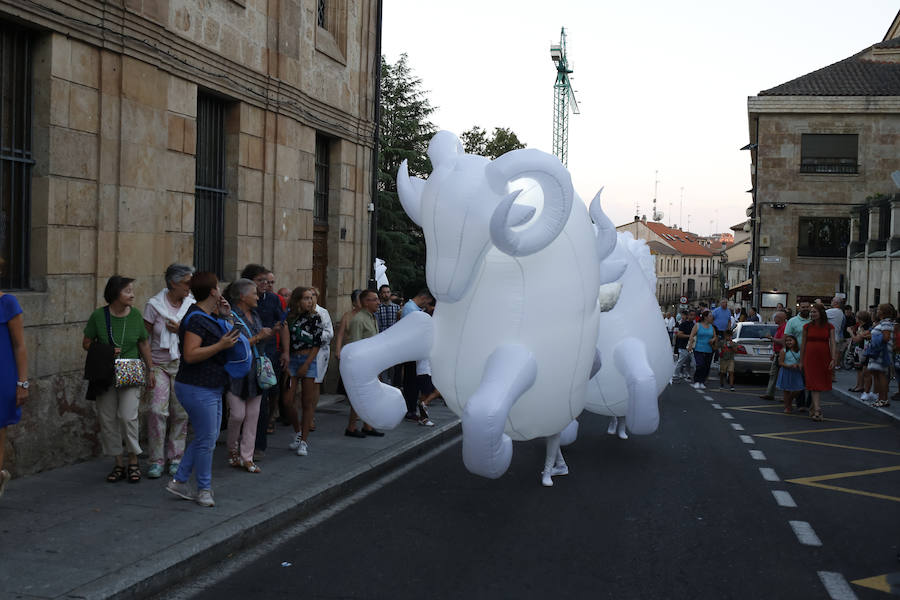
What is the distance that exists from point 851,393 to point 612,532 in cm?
1223

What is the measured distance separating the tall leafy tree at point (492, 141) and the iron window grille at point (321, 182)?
37.9 metres

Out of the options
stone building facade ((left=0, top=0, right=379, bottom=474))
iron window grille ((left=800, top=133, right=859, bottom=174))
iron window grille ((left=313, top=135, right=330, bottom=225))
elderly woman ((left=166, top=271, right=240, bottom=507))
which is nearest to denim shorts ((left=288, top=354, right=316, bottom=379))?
stone building facade ((left=0, top=0, right=379, bottom=474))

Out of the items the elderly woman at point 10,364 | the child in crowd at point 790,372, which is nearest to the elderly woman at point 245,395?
the elderly woman at point 10,364

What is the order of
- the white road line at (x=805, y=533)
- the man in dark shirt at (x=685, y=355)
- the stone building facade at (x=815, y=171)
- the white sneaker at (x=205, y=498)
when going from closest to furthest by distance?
the white road line at (x=805, y=533) → the white sneaker at (x=205, y=498) → the man in dark shirt at (x=685, y=355) → the stone building facade at (x=815, y=171)

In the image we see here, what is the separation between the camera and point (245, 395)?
324 inches

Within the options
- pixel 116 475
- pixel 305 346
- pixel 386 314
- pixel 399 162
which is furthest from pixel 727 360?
pixel 399 162

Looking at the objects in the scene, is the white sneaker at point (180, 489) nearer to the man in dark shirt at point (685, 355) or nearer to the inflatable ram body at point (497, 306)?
the inflatable ram body at point (497, 306)

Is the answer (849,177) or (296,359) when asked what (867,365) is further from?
(849,177)

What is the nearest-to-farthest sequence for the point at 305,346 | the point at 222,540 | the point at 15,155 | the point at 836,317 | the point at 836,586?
the point at 836,586
the point at 222,540
the point at 15,155
the point at 305,346
the point at 836,317

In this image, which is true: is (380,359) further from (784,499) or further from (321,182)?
(321,182)

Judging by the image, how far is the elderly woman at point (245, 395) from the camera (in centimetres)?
815

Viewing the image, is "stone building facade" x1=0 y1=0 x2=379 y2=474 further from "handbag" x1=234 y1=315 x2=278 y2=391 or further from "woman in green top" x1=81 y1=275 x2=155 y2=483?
"handbag" x1=234 y1=315 x2=278 y2=391

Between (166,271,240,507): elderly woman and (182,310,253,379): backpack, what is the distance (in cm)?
1

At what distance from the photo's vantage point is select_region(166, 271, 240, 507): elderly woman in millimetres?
6801
